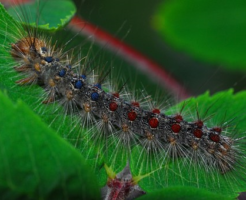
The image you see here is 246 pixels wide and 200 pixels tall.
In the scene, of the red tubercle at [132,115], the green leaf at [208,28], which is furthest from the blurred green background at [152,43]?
the red tubercle at [132,115]

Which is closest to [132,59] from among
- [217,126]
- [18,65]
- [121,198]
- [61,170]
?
[217,126]

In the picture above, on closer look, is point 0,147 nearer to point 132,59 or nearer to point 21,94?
point 21,94

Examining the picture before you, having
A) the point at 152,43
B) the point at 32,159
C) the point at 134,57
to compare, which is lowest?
the point at 32,159

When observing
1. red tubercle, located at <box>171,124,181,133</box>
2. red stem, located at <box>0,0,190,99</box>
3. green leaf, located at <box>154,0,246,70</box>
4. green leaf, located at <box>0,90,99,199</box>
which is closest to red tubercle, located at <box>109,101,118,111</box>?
red tubercle, located at <box>171,124,181,133</box>

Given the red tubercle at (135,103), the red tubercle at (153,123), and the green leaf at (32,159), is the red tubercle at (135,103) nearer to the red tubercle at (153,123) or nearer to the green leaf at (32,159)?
the red tubercle at (153,123)

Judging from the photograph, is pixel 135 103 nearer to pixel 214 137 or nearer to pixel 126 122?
pixel 126 122

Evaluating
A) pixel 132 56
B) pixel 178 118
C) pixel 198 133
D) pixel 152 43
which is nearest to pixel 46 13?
pixel 132 56
